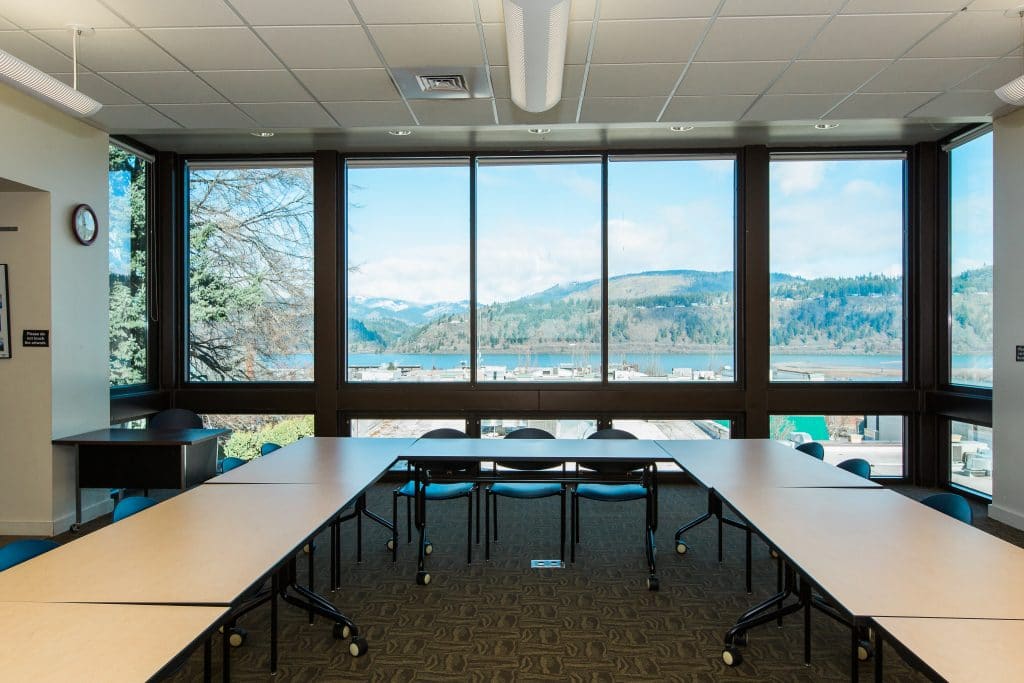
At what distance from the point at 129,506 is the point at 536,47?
10.2ft

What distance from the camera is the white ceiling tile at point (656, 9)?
9.51ft

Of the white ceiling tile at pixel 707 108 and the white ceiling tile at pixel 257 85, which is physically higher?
the white ceiling tile at pixel 707 108

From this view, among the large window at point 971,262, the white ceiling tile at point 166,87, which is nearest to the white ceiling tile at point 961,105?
the large window at point 971,262

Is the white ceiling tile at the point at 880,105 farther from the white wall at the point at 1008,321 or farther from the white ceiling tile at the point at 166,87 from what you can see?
the white ceiling tile at the point at 166,87

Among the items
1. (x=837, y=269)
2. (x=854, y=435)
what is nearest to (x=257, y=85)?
(x=837, y=269)

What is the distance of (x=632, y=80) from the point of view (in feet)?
12.6

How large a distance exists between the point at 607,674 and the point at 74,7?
4.32 metres

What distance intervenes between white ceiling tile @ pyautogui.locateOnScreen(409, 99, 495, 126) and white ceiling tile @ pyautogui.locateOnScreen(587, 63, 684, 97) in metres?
0.84

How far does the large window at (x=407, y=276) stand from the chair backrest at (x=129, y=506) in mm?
3221

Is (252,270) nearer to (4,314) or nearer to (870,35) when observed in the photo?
(4,314)

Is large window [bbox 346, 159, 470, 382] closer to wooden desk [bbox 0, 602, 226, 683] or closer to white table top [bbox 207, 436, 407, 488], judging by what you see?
white table top [bbox 207, 436, 407, 488]

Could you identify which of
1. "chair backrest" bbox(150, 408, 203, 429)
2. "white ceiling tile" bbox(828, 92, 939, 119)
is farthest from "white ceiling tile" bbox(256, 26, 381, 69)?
"white ceiling tile" bbox(828, 92, 939, 119)

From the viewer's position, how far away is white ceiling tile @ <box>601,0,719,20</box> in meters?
2.90

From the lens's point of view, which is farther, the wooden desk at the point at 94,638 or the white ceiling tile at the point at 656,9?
the white ceiling tile at the point at 656,9
